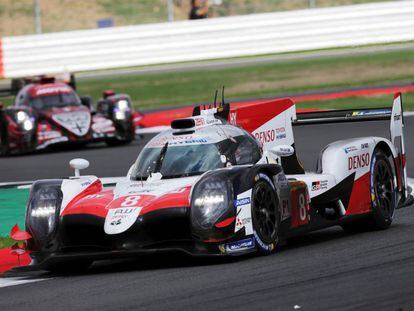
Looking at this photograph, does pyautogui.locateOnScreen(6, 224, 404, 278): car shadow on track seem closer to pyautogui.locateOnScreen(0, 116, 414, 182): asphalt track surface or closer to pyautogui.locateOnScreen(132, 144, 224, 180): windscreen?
pyautogui.locateOnScreen(132, 144, 224, 180): windscreen

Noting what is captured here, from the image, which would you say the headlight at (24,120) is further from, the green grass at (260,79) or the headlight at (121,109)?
the green grass at (260,79)

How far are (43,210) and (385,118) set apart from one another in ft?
12.1

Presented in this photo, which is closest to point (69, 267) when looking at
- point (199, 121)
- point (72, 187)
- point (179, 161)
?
point (72, 187)

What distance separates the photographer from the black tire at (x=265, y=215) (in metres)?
9.85

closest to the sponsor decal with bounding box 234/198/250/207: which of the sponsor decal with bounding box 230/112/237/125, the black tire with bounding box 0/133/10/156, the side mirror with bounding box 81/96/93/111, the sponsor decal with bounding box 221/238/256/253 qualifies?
the sponsor decal with bounding box 221/238/256/253

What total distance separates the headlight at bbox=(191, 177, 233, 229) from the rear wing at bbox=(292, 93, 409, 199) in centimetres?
267

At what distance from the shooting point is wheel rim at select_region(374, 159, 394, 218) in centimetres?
1152

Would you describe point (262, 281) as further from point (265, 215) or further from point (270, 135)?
point (270, 135)

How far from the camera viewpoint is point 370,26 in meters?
37.7

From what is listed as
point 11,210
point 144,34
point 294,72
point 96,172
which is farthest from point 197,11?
point 11,210

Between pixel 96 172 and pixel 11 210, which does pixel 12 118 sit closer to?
pixel 96 172

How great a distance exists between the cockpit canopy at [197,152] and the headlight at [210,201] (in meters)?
0.63

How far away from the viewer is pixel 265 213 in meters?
10.0

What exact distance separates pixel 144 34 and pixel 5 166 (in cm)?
1739
